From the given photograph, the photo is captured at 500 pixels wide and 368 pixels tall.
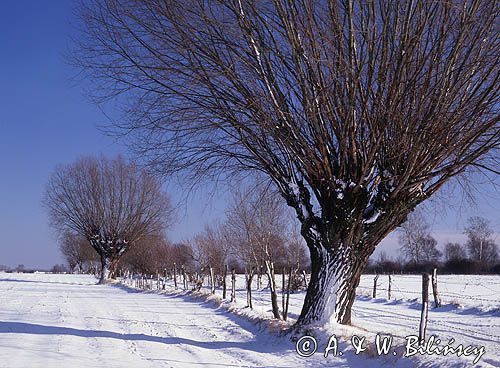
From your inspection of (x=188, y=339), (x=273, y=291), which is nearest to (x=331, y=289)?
(x=188, y=339)

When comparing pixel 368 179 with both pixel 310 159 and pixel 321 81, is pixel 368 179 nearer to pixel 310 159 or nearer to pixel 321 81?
pixel 310 159

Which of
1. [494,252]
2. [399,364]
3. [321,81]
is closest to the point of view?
[399,364]

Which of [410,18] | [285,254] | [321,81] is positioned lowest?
[285,254]

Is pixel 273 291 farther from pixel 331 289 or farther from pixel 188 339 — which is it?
pixel 331 289

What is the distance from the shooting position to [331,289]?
447 inches

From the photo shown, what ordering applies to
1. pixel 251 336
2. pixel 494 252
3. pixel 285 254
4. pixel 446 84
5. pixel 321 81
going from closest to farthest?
pixel 446 84 < pixel 321 81 < pixel 251 336 < pixel 285 254 < pixel 494 252

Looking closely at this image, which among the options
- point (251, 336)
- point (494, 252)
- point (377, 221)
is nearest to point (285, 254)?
point (251, 336)

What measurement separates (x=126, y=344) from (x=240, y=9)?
21.2 feet

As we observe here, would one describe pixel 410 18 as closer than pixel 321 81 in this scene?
Yes

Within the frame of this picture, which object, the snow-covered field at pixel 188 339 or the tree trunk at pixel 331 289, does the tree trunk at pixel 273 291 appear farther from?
the tree trunk at pixel 331 289

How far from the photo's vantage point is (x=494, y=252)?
8456 cm

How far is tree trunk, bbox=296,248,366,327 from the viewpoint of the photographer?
11.3m

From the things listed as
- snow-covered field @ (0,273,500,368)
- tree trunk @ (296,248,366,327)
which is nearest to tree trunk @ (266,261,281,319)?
snow-covered field @ (0,273,500,368)

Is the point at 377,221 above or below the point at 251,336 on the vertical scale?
above
